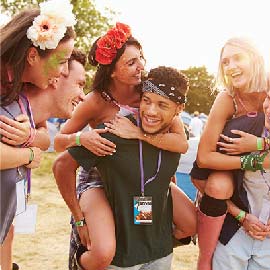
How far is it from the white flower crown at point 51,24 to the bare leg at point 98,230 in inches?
35.1

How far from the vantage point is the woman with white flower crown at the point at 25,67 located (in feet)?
7.26

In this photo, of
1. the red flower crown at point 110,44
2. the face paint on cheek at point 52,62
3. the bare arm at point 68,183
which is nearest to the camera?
the face paint on cheek at point 52,62

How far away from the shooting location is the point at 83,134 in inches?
103

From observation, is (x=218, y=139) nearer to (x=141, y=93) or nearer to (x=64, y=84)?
(x=141, y=93)

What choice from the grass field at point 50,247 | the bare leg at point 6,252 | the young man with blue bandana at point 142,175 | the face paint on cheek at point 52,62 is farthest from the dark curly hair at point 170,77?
the grass field at point 50,247

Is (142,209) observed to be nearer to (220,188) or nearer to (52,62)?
(220,188)

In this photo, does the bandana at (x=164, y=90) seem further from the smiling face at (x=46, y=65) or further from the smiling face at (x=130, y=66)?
the smiling face at (x=46, y=65)

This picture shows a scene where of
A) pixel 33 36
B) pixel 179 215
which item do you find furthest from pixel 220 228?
pixel 33 36

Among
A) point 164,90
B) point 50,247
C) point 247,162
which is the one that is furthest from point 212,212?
point 50,247

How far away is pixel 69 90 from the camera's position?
260 cm

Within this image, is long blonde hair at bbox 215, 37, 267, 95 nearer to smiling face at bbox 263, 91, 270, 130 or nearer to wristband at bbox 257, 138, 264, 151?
smiling face at bbox 263, 91, 270, 130

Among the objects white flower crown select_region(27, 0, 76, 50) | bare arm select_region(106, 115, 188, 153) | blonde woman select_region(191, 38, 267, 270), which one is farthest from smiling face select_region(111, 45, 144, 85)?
white flower crown select_region(27, 0, 76, 50)

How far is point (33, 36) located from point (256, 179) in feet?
4.45

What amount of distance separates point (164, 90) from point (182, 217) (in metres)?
0.74
